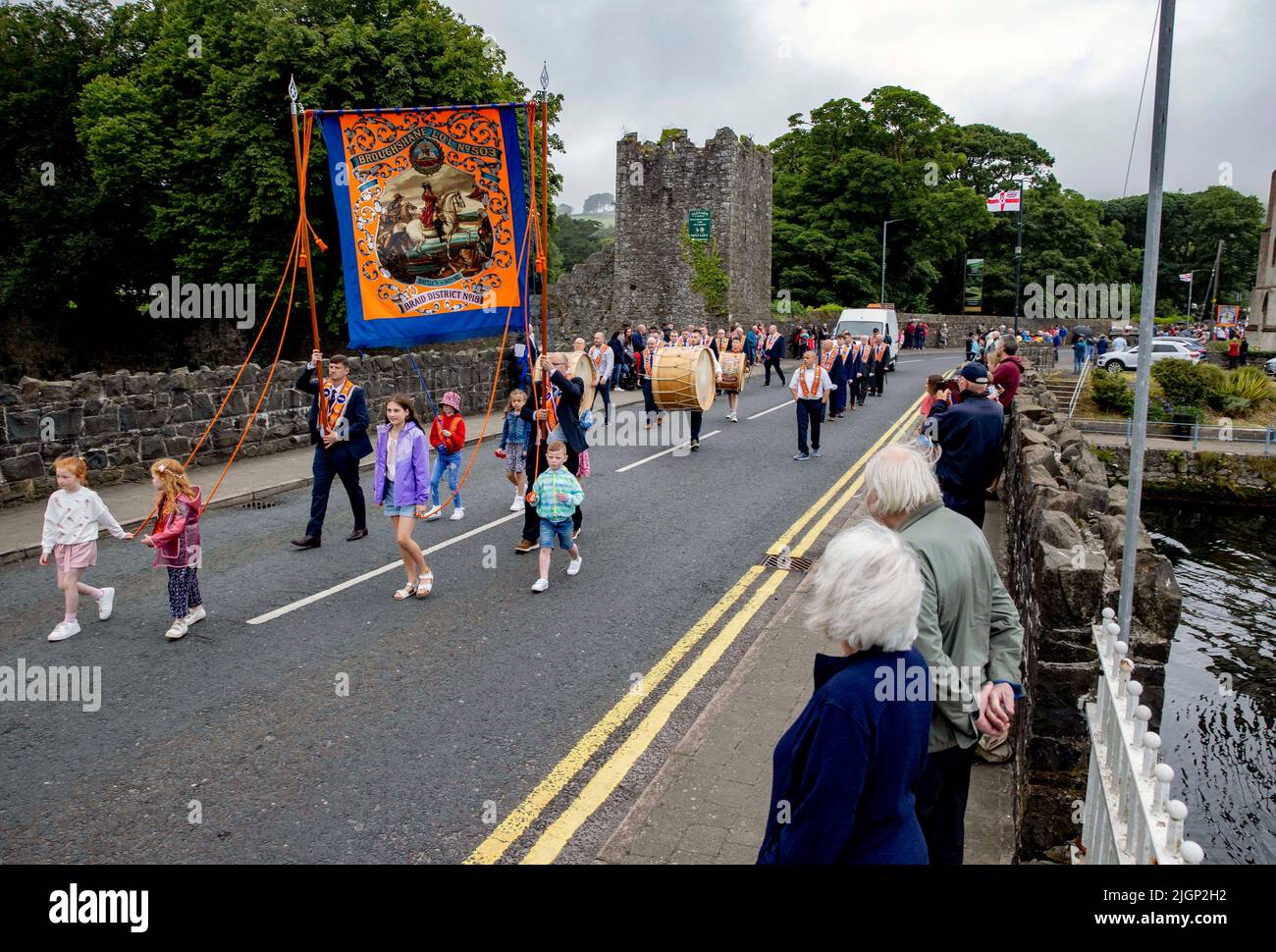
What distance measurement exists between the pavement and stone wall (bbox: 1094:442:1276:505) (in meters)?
18.9

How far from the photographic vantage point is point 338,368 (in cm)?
1015

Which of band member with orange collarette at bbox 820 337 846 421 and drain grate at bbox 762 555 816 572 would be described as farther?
band member with orange collarette at bbox 820 337 846 421

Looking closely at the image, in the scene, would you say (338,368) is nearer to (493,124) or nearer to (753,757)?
(493,124)

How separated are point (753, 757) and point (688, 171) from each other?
121ft

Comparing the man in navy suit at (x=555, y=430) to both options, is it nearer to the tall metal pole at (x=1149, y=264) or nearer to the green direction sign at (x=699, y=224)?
the tall metal pole at (x=1149, y=264)

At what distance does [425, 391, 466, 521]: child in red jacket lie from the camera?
11.1 m

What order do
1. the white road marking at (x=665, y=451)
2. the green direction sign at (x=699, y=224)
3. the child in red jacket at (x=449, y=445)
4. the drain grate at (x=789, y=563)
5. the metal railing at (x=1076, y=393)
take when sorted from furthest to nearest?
the green direction sign at (x=699, y=224) → the metal railing at (x=1076, y=393) → the white road marking at (x=665, y=451) → the child in red jacket at (x=449, y=445) → the drain grate at (x=789, y=563)

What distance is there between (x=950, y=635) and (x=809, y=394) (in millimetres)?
11864

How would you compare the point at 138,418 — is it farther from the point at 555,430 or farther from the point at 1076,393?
the point at 1076,393

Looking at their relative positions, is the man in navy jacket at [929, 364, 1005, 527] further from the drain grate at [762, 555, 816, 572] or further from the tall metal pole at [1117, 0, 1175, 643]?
the tall metal pole at [1117, 0, 1175, 643]

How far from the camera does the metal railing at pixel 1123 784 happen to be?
2.88 m

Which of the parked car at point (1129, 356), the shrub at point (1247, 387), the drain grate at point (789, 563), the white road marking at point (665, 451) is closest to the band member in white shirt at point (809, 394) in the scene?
the white road marking at point (665, 451)

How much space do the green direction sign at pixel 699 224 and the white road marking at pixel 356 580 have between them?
2968cm

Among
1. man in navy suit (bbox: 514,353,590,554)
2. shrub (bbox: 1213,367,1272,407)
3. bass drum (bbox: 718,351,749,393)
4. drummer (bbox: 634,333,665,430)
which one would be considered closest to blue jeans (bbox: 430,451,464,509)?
man in navy suit (bbox: 514,353,590,554)
